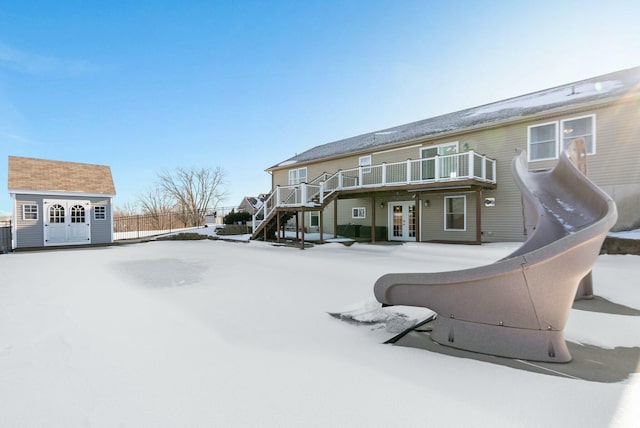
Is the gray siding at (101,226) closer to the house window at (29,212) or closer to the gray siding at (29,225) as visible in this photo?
the gray siding at (29,225)

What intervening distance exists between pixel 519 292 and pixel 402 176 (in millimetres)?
11653

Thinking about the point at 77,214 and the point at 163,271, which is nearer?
the point at 163,271

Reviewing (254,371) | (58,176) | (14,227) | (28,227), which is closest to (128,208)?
(58,176)

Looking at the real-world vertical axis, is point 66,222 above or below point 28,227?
above

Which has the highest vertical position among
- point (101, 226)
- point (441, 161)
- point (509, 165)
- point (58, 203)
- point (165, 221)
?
point (441, 161)

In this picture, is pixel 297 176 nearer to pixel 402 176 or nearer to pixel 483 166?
pixel 402 176

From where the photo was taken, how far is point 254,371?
239 centimetres

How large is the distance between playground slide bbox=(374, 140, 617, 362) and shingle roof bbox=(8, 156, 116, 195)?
1751 centimetres

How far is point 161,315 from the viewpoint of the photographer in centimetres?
388

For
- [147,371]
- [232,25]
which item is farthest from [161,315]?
[232,25]

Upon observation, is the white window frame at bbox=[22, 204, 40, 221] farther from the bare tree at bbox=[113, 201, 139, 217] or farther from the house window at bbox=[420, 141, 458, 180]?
the bare tree at bbox=[113, 201, 139, 217]

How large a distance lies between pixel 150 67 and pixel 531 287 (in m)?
18.3

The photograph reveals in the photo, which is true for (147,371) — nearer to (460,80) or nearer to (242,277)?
(242,277)

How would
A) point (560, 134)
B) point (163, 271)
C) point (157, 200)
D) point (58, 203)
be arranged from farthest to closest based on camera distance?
1. point (157, 200)
2. point (58, 203)
3. point (560, 134)
4. point (163, 271)
